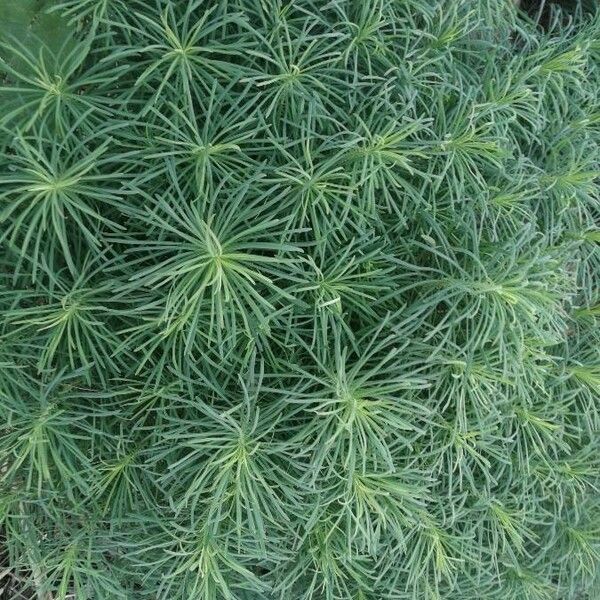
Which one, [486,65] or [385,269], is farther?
[486,65]

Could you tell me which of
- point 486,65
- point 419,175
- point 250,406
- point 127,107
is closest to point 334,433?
point 250,406

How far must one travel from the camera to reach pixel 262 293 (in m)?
0.87

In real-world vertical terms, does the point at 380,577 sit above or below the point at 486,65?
below

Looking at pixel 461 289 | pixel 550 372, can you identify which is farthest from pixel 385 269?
pixel 550 372

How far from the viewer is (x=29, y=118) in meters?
0.81

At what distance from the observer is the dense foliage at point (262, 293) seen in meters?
0.81

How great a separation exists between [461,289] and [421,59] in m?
0.31

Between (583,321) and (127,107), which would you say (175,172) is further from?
(583,321)

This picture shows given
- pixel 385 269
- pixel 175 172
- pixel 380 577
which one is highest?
pixel 175 172

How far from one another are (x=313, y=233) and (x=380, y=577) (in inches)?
18.3

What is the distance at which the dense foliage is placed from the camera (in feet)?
2.66

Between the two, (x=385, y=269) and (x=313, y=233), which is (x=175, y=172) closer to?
(x=313, y=233)

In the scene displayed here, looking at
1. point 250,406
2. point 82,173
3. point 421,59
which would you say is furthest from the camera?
point 421,59

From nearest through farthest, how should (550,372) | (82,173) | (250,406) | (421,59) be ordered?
(82,173), (250,406), (421,59), (550,372)
